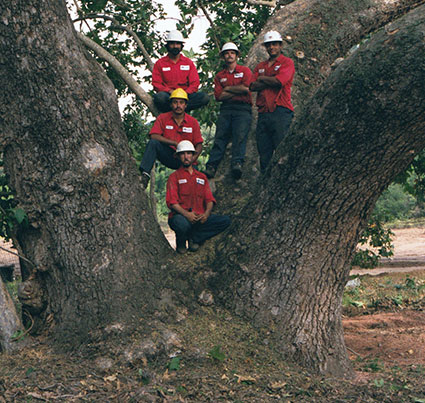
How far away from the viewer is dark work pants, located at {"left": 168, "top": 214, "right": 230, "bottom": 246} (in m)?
4.81

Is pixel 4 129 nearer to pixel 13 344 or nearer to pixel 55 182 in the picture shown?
pixel 55 182

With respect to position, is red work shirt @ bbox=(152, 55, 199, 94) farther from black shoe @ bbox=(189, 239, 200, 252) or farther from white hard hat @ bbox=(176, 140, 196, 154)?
black shoe @ bbox=(189, 239, 200, 252)

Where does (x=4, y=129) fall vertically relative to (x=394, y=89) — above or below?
above

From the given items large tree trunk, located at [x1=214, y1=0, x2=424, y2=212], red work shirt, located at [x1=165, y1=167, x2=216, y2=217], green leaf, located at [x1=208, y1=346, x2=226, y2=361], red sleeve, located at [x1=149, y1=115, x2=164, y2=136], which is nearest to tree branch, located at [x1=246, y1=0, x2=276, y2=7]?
large tree trunk, located at [x1=214, y1=0, x2=424, y2=212]

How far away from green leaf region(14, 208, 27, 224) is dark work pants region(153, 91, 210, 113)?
2014mm

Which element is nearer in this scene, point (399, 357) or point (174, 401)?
point (174, 401)

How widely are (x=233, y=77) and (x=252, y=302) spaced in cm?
269

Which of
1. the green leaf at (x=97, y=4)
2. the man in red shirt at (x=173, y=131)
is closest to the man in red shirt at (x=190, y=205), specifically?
the man in red shirt at (x=173, y=131)

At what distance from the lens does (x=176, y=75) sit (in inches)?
229

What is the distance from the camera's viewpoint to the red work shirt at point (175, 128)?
17.7ft

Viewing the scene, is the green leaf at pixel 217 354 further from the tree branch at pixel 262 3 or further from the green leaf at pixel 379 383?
the tree branch at pixel 262 3

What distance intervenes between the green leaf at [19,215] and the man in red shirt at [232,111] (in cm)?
197

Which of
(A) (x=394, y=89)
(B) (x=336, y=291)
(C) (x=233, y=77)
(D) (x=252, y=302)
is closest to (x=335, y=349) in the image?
(B) (x=336, y=291)

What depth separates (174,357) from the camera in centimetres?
393
